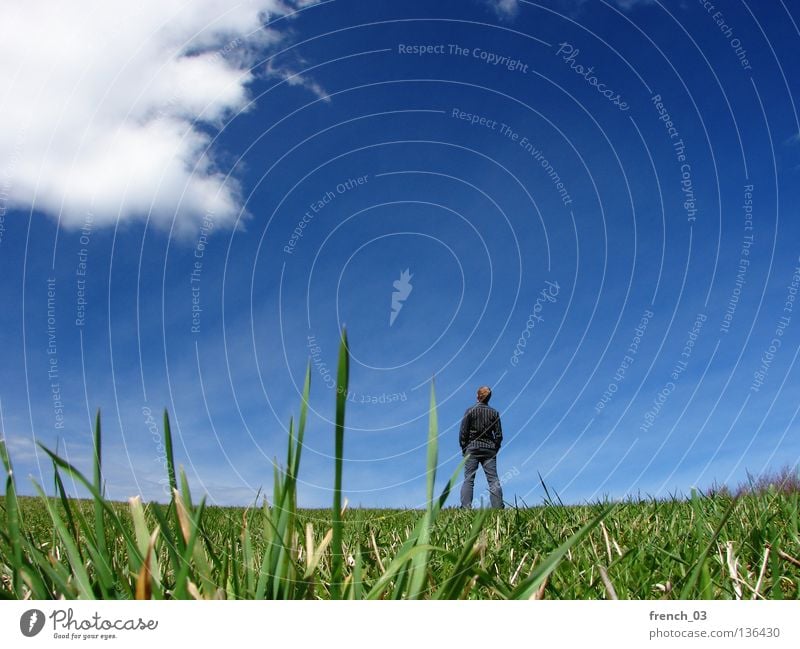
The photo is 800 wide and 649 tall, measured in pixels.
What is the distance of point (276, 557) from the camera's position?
1.91 m

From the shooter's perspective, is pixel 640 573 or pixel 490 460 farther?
pixel 490 460

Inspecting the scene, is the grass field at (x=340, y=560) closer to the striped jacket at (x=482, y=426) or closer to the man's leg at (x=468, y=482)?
the striped jacket at (x=482, y=426)

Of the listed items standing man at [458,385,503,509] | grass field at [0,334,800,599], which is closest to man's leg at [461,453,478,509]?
standing man at [458,385,503,509]
